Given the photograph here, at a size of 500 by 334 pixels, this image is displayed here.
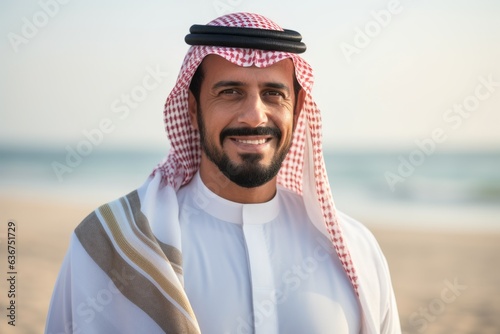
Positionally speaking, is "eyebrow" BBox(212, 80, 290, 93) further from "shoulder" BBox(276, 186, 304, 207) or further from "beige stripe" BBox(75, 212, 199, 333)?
"beige stripe" BBox(75, 212, 199, 333)

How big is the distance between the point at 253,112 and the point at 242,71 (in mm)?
182

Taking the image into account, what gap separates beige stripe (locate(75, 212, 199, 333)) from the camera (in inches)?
109

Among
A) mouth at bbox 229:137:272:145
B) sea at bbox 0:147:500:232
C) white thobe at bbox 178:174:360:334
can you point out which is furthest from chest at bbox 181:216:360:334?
sea at bbox 0:147:500:232

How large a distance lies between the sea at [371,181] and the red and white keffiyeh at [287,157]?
11466 millimetres

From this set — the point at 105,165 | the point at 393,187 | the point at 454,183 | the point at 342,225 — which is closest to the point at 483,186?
the point at 454,183

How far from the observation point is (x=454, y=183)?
20.6 metres

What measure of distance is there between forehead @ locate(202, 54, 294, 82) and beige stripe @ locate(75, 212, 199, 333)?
718mm

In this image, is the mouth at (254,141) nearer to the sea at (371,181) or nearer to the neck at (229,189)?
the neck at (229,189)

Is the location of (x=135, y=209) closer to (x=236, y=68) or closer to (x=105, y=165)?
(x=236, y=68)

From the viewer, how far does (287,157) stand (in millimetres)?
3500

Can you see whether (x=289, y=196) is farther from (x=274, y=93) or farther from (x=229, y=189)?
(x=274, y=93)

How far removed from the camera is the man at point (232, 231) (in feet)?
9.32

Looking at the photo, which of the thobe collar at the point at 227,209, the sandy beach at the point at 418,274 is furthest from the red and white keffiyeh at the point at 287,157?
the sandy beach at the point at 418,274

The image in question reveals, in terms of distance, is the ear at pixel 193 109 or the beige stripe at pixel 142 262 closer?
the beige stripe at pixel 142 262
